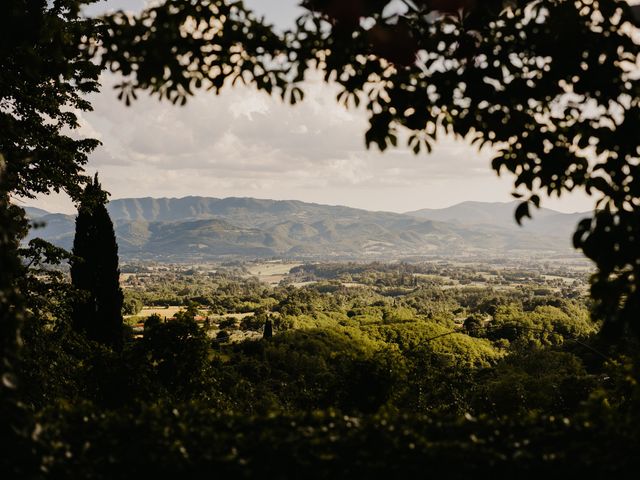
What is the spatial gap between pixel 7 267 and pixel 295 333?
2603 inches

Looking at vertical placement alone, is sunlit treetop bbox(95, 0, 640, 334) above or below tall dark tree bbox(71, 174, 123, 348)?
above

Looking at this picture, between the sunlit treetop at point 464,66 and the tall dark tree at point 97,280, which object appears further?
the tall dark tree at point 97,280

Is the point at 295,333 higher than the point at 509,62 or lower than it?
lower

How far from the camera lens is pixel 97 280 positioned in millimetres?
29766

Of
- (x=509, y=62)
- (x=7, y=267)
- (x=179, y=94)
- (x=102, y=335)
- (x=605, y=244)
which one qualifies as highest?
(x=509, y=62)

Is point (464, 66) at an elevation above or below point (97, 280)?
above

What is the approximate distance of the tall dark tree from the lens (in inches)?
1141

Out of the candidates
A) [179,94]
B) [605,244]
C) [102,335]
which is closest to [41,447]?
[179,94]

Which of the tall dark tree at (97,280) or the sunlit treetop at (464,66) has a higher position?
the sunlit treetop at (464,66)

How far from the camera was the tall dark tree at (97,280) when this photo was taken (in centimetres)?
2897

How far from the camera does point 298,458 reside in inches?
162

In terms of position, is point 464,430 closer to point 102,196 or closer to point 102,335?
point 102,196

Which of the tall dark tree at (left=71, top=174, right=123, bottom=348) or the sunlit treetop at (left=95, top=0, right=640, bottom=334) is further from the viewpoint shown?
the tall dark tree at (left=71, top=174, right=123, bottom=348)

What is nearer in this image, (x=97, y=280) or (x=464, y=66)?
(x=464, y=66)
